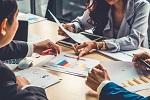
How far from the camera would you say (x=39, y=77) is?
1350 millimetres

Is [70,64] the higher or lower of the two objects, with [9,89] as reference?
lower

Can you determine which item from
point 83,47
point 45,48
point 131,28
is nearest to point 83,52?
point 83,47

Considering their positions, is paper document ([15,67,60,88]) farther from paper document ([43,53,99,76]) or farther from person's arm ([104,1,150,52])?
person's arm ([104,1,150,52])

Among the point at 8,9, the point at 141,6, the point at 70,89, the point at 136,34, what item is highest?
the point at 8,9

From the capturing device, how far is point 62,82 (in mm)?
1335

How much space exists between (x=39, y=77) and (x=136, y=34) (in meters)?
0.83

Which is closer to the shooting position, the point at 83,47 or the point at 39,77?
the point at 39,77

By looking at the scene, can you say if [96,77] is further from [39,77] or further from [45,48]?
[45,48]

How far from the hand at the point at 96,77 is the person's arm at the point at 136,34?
449mm

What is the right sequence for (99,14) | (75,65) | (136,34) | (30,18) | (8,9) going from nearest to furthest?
(8,9) < (75,65) < (136,34) < (99,14) < (30,18)

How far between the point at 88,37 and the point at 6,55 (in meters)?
0.65

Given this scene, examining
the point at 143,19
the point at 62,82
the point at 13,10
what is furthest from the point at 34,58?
the point at 143,19

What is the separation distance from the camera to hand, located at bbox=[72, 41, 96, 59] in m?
1.66

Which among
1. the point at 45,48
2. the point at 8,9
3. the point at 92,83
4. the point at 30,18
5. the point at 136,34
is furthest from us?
the point at 30,18
